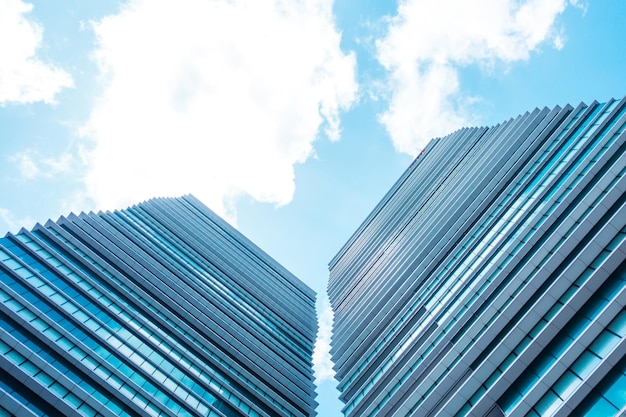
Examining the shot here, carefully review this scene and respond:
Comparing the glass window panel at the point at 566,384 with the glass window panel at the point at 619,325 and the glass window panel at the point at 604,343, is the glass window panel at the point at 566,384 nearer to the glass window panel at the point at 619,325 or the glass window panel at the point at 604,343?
the glass window panel at the point at 604,343

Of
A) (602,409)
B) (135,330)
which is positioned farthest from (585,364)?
(135,330)

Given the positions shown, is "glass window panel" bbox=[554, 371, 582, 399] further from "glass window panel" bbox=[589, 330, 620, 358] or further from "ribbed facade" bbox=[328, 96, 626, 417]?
"glass window panel" bbox=[589, 330, 620, 358]

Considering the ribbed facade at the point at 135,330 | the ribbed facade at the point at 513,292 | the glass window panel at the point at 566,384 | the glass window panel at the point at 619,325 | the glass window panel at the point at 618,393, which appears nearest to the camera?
Result: the glass window panel at the point at 618,393

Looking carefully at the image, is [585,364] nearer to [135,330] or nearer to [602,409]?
[602,409]

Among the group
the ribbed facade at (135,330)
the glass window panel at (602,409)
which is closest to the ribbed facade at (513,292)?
the glass window panel at (602,409)

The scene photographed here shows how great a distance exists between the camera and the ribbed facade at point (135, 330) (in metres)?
26.3

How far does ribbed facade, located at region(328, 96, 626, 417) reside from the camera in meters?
20.9

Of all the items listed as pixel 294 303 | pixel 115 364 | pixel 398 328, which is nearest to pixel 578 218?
pixel 398 328

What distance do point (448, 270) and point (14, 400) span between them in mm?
36979

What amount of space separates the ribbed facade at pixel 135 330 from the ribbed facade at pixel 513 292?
34.4 ft

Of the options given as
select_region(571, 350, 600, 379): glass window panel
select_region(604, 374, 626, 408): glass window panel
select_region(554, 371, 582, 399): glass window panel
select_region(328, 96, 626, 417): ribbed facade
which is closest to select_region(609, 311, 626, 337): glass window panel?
select_region(328, 96, 626, 417): ribbed facade

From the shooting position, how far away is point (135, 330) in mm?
35531

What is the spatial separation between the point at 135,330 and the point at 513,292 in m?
32.7

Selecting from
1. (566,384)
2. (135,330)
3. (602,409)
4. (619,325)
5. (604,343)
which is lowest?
(135,330)
